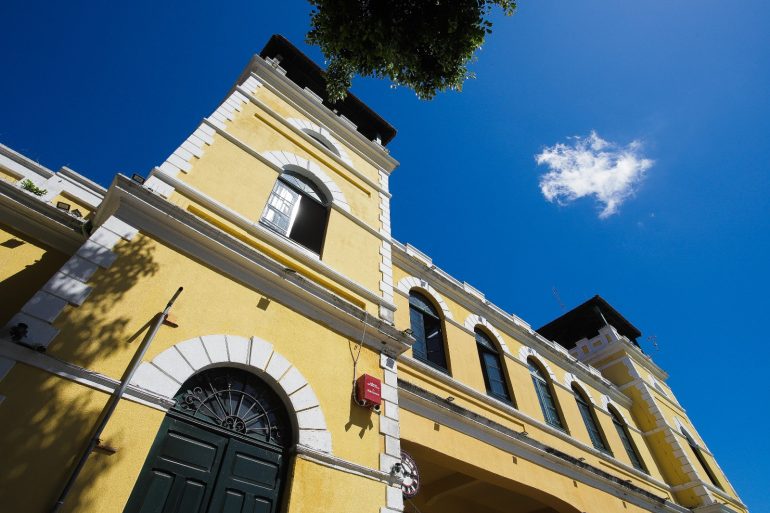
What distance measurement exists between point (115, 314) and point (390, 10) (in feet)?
19.6

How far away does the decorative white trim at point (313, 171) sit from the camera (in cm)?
818

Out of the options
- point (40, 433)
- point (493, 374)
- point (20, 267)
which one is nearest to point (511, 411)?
point (493, 374)

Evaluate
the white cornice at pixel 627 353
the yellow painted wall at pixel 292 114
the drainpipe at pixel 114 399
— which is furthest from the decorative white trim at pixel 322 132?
the white cornice at pixel 627 353

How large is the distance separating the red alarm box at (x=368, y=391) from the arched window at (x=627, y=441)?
40.8 feet

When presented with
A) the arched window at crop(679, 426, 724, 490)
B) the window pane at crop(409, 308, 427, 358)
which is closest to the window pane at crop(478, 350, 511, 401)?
the window pane at crop(409, 308, 427, 358)

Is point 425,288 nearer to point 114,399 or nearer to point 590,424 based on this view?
point 590,424

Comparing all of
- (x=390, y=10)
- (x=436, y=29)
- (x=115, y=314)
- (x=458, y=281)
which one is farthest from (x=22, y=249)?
(x=458, y=281)

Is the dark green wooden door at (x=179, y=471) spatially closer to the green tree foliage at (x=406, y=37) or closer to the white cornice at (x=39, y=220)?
the white cornice at (x=39, y=220)

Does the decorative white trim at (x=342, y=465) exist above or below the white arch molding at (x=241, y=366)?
below

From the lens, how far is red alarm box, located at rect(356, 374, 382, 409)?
5.72 m

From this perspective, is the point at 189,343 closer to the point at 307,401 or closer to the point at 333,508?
the point at 307,401

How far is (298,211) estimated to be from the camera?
785 cm

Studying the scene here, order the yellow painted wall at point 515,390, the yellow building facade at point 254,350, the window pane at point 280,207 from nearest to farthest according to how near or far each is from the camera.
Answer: the yellow building facade at point 254,350 < the window pane at point 280,207 < the yellow painted wall at point 515,390

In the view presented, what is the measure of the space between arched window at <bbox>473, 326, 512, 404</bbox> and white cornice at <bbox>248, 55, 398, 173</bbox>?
18.2 ft
